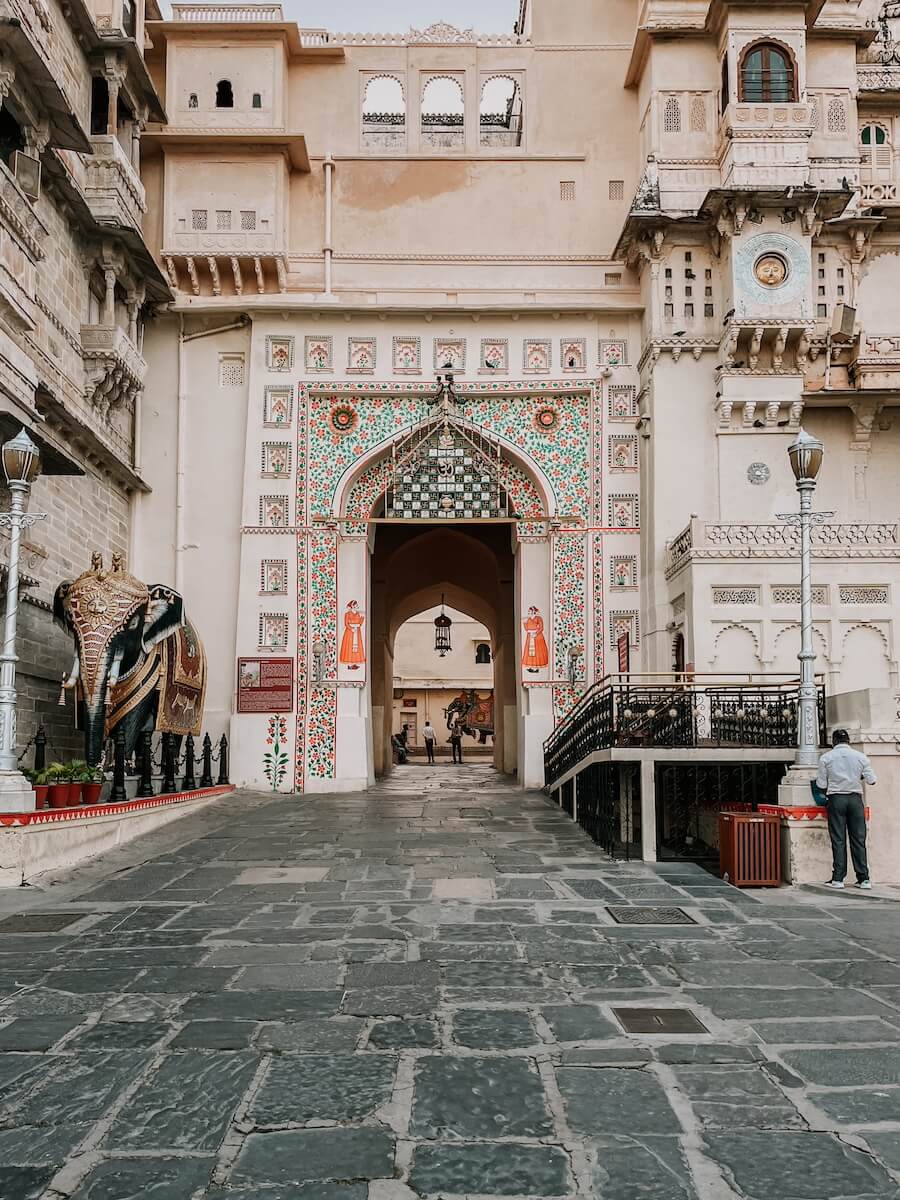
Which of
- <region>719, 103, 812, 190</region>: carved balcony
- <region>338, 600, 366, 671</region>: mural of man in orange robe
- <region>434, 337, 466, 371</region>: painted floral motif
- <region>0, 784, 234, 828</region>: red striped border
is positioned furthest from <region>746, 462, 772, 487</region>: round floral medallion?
<region>0, 784, 234, 828</region>: red striped border

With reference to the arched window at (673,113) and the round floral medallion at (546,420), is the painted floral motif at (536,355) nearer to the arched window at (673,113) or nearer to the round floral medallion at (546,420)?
the round floral medallion at (546,420)

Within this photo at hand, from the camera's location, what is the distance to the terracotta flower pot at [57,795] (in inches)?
372

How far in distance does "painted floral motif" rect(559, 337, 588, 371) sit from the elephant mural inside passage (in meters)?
8.78

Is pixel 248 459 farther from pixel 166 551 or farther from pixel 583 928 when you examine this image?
pixel 583 928

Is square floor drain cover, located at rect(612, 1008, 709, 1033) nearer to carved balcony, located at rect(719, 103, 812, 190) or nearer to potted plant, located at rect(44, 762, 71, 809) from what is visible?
potted plant, located at rect(44, 762, 71, 809)

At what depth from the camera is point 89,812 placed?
9664 mm

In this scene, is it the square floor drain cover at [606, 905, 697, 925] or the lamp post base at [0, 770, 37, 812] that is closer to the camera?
the square floor drain cover at [606, 905, 697, 925]

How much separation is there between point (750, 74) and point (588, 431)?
628 centimetres

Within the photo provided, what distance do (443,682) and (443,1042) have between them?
35.1 metres

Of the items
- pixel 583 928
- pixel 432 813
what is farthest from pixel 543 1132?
pixel 432 813

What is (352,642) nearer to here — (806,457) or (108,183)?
(108,183)

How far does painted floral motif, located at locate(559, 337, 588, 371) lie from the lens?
1909cm

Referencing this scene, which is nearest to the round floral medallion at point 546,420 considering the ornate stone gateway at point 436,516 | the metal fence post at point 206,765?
the ornate stone gateway at point 436,516

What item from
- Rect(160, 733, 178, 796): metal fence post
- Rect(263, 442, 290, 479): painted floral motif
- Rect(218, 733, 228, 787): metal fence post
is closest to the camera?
Rect(160, 733, 178, 796): metal fence post
